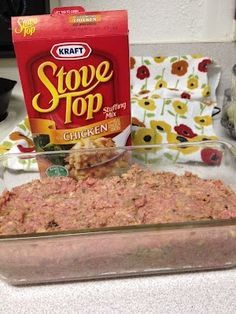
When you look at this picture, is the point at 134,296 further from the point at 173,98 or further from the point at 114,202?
the point at 173,98

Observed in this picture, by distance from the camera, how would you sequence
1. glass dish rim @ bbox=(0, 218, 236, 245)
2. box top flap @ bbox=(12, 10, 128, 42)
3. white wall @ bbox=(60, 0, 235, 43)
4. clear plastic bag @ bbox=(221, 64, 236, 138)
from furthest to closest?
white wall @ bbox=(60, 0, 235, 43) < clear plastic bag @ bbox=(221, 64, 236, 138) < box top flap @ bbox=(12, 10, 128, 42) < glass dish rim @ bbox=(0, 218, 236, 245)

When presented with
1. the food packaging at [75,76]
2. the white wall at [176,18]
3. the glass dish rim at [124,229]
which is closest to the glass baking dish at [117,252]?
the glass dish rim at [124,229]

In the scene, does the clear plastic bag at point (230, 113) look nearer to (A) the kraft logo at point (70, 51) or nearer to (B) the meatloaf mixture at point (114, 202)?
(B) the meatloaf mixture at point (114, 202)

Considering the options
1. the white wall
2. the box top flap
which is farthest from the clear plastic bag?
the box top flap

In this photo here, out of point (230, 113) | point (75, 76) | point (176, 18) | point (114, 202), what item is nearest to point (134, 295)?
point (114, 202)

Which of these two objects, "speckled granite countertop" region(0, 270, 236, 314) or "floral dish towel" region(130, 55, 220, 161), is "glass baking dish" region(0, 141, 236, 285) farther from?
"floral dish towel" region(130, 55, 220, 161)

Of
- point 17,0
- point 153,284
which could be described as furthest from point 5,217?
point 17,0
